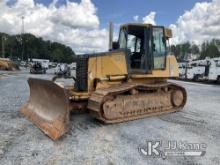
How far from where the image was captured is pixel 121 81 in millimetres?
9234

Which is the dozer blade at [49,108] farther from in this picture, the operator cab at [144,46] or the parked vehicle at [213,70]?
the parked vehicle at [213,70]

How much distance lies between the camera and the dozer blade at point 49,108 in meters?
6.94

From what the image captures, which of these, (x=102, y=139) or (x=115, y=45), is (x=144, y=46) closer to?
(x=115, y=45)

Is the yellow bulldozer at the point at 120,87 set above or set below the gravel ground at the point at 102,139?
above

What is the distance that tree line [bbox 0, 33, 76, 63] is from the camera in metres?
104

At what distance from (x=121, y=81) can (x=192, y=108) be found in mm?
3446

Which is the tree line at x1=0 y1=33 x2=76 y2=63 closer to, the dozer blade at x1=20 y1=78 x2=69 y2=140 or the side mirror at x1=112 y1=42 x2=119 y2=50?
the side mirror at x1=112 y1=42 x2=119 y2=50

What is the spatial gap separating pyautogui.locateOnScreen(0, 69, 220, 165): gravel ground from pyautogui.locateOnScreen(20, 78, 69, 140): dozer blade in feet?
0.68

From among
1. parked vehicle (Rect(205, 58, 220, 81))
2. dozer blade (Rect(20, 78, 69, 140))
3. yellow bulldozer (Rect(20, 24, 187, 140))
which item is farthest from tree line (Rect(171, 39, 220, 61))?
dozer blade (Rect(20, 78, 69, 140))

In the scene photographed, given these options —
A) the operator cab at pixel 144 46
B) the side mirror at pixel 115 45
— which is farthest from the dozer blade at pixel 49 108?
the side mirror at pixel 115 45

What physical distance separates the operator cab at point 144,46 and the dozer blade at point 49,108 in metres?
2.61

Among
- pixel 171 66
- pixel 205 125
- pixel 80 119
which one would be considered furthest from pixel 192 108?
pixel 80 119

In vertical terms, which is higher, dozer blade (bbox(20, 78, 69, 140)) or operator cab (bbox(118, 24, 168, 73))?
operator cab (bbox(118, 24, 168, 73))

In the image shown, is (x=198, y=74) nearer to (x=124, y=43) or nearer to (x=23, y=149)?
(x=124, y=43)
